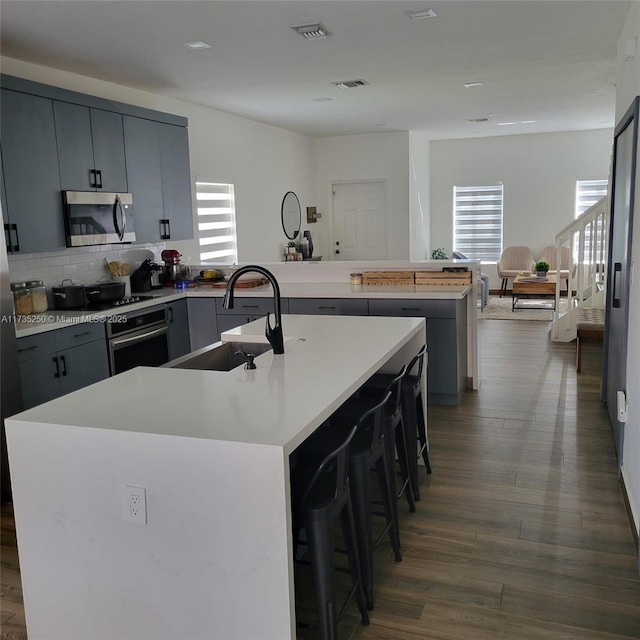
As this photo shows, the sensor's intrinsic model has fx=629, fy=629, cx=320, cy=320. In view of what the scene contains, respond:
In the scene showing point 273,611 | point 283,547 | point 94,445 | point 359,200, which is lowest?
point 273,611

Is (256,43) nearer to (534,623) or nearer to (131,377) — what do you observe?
(131,377)

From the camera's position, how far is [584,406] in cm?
478

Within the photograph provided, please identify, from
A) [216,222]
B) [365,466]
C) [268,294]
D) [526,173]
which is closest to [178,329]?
[268,294]

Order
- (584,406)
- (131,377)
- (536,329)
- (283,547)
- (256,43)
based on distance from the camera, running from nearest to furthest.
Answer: (283,547), (131,377), (256,43), (584,406), (536,329)

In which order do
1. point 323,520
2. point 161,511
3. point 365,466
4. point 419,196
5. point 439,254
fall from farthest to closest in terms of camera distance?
point 439,254 < point 419,196 < point 365,466 < point 323,520 < point 161,511

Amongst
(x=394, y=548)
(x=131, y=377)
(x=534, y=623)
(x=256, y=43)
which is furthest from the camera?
(x=256, y=43)

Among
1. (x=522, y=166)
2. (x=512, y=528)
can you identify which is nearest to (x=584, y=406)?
(x=512, y=528)

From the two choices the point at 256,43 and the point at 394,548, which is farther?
the point at 256,43

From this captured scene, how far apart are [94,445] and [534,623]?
1700 mm

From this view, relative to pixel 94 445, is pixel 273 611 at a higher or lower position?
lower

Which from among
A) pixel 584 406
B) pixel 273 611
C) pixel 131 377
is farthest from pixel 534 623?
pixel 584 406

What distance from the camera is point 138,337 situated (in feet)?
15.7

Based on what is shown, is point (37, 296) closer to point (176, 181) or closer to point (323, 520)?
point (176, 181)

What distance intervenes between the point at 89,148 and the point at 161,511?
3.44m
